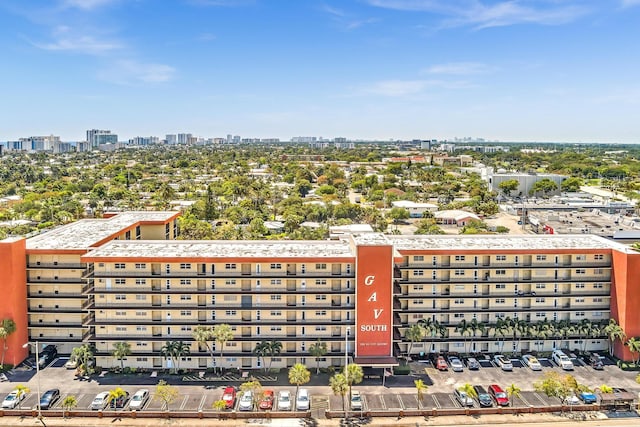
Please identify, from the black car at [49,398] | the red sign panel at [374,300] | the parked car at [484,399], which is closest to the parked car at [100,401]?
the black car at [49,398]

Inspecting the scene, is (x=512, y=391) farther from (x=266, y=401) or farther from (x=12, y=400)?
(x=12, y=400)

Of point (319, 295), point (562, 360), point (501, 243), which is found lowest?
point (562, 360)

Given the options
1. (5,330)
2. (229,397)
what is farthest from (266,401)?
(5,330)

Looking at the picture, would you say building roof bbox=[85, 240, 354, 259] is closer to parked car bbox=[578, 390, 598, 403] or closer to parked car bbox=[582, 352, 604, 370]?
parked car bbox=[578, 390, 598, 403]

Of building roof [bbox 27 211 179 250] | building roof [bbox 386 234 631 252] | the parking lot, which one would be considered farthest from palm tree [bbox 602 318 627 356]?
building roof [bbox 27 211 179 250]

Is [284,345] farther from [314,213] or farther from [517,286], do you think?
[314,213]

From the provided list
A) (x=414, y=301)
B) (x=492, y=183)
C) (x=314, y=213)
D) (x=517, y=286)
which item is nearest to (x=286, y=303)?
(x=414, y=301)
